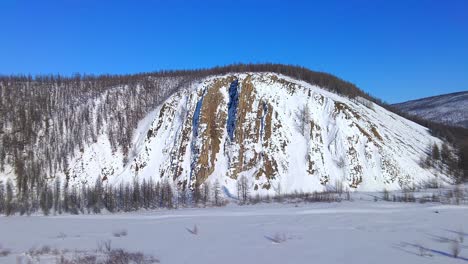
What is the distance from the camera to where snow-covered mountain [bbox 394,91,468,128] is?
15582cm

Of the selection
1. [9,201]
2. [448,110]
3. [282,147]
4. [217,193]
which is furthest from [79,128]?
[448,110]

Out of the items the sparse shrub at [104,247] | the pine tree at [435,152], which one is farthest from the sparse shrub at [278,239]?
the pine tree at [435,152]

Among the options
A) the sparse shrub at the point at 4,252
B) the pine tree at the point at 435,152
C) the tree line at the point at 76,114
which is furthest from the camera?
the tree line at the point at 76,114

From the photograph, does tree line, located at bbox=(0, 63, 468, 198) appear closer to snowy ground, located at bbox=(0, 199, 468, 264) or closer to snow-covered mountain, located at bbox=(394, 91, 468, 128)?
snowy ground, located at bbox=(0, 199, 468, 264)

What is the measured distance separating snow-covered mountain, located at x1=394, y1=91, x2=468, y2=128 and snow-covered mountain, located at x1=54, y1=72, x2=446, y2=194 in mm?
93266

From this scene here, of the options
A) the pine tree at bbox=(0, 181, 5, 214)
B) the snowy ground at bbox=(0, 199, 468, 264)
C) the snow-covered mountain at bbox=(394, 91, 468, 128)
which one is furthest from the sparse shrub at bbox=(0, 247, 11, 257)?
the snow-covered mountain at bbox=(394, 91, 468, 128)

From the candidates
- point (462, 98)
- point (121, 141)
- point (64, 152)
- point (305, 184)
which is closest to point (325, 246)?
point (305, 184)

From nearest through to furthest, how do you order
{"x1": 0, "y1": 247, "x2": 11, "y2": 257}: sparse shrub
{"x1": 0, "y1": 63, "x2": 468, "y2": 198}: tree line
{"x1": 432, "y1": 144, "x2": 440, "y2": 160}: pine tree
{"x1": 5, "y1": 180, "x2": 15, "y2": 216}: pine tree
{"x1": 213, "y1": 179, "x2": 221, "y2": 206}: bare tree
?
{"x1": 0, "y1": 247, "x2": 11, "y2": 257}: sparse shrub, {"x1": 213, "y1": 179, "x2": 221, "y2": 206}: bare tree, {"x1": 5, "y1": 180, "x2": 15, "y2": 216}: pine tree, {"x1": 432, "y1": 144, "x2": 440, "y2": 160}: pine tree, {"x1": 0, "y1": 63, "x2": 468, "y2": 198}: tree line

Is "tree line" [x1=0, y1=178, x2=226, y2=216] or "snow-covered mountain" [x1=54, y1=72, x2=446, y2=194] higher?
"snow-covered mountain" [x1=54, y1=72, x2=446, y2=194]

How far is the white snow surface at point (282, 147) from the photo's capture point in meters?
59.2

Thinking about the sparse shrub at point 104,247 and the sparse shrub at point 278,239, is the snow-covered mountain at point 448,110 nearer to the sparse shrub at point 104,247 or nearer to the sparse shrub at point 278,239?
the sparse shrub at point 278,239

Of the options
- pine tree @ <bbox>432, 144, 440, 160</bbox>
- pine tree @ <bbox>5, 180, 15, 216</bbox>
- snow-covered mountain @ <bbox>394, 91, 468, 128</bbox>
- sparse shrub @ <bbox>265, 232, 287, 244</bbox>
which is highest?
snow-covered mountain @ <bbox>394, 91, 468, 128</bbox>

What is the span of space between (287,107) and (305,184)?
14923 mm

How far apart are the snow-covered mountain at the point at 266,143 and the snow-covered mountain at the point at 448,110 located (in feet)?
306
